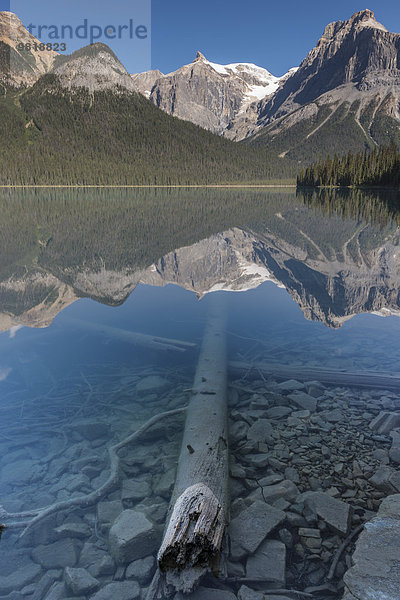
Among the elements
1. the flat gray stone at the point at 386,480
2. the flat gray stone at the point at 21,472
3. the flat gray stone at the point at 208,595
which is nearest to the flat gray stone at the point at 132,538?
the flat gray stone at the point at 208,595

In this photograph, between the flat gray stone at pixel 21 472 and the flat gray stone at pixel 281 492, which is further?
the flat gray stone at pixel 21 472

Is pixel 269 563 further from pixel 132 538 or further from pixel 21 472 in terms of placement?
pixel 21 472

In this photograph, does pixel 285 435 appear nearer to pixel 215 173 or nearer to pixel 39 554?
pixel 39 554

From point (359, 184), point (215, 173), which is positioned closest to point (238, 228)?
point (359, 184)

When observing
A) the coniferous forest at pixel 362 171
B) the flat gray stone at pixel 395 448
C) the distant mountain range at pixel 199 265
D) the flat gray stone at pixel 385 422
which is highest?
the coniferous forest at pixel 362 171

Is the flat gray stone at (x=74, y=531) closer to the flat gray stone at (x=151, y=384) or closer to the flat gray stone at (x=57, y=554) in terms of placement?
the flat gray stone at (x=57, y=554)

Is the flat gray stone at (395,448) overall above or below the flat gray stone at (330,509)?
above

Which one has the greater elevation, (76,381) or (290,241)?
(290,241)
